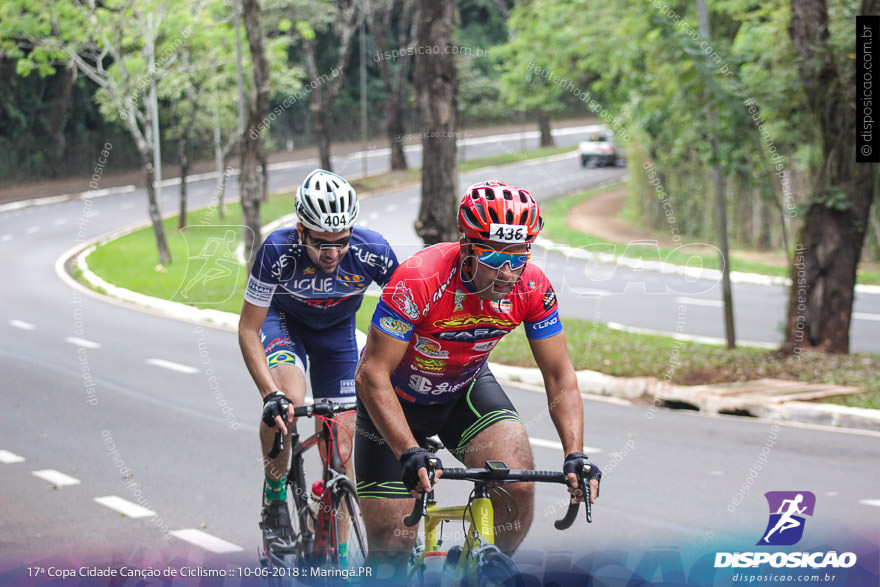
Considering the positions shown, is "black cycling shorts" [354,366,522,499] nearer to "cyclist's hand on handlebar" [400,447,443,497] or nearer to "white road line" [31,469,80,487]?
"cyclist's hand on handlebar" [400,447,443,497]

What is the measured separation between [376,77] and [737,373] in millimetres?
48653

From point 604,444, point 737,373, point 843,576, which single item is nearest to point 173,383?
point 604,444

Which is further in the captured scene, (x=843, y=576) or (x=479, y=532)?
(x=843, y=576)

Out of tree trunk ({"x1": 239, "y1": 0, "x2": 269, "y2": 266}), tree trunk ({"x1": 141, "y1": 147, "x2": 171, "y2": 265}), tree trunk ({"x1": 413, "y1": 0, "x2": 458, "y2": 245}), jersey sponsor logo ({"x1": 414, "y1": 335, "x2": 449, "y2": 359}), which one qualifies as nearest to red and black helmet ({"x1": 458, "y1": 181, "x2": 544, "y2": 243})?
jersey sponsor logo ({"x1": 414, "y1": 335, "x2": 449, "y2": 359})

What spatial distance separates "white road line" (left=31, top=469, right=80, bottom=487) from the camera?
25.3ft

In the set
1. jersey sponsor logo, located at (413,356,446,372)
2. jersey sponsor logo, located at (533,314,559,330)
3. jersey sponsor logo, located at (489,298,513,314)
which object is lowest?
jersey sponsor logo, located at (413,356,446,372)

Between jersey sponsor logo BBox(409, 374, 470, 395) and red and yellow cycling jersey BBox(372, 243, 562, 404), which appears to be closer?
red and yellow cycling jersey BBox(372, 243, 562, 404)

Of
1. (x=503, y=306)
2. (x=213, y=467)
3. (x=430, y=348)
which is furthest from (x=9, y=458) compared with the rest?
(x=503, y=306)

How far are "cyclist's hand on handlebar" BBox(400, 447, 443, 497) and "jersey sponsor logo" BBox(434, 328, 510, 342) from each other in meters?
0.63

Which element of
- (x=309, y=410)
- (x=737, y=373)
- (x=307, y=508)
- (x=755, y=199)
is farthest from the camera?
(x=755, y=199)

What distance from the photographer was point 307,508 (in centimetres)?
520

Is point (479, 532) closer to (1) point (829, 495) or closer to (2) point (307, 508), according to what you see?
(2) point (307, 508)

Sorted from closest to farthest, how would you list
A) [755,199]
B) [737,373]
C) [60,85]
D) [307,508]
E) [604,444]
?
[307,508]
[604,444]
[737,373]
[755,199]
[60,85]

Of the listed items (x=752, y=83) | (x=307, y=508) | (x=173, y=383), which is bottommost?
(x=173, y=383)
